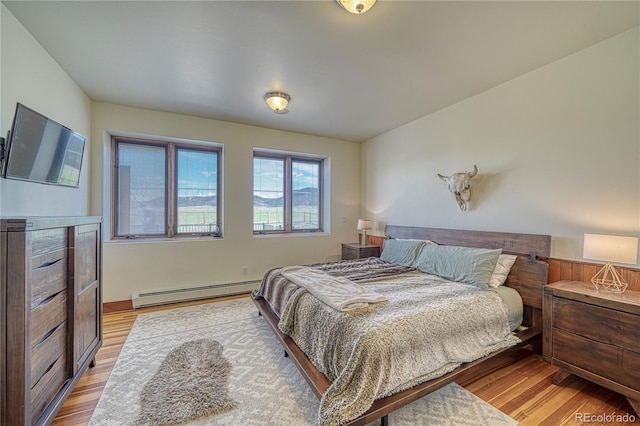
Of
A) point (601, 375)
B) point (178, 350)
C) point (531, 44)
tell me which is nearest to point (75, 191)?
point (178, 350)

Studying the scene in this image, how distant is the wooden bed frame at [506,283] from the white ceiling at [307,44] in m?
1.76

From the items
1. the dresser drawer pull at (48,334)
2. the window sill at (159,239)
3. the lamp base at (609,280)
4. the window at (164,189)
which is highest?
the window at (164,189)

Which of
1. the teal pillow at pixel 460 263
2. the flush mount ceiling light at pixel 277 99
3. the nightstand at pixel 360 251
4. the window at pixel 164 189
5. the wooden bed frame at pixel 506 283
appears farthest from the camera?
the nightstand at pixel 360 251

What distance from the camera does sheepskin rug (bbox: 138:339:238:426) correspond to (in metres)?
1.72

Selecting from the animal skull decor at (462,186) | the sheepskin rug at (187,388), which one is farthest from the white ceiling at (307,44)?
the sheepskin rug at (187,388)

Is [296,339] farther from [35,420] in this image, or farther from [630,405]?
[630,405]

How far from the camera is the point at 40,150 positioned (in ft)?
6.50

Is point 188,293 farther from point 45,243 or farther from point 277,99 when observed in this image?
point 277,99

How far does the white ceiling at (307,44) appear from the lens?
1.88 meters

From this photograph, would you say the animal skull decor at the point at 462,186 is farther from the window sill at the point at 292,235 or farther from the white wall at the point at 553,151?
the window sill at the point at 292,235

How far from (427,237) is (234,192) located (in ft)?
10.2

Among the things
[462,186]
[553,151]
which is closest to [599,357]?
[553,151]

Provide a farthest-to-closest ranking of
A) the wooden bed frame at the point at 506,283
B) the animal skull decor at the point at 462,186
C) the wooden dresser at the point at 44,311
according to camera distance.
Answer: the animal skull decor at the point at 462,186 → the wooden bed frame at the point at 506,283 → the wooden dresser at the point at 44,311

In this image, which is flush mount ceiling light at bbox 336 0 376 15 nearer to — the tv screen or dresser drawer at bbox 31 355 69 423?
the tv screen
